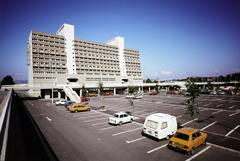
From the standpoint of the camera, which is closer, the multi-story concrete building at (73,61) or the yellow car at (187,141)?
the yellow car at (187,141)

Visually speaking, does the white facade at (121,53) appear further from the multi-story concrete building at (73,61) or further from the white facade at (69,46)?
the white facade at (69,46)

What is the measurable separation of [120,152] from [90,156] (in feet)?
7.18

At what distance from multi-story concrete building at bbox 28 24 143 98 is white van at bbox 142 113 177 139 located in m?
50.3

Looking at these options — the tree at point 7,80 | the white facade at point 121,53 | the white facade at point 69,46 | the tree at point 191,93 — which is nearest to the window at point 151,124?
the tree at point 191,93

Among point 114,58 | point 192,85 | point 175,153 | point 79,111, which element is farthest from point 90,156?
point 114,58

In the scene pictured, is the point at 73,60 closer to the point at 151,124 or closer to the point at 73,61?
the point at 73,61

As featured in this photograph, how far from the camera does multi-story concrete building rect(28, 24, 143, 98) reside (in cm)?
7400

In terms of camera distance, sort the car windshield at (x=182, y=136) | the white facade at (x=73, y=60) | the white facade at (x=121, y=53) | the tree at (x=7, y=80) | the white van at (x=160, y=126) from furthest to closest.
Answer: the tree at (x=7, y=80), the white facade at (x=121, y=53), the white facade at (x=73, y=60), the white van at (x=160, y=126), the car windshield at (x=182, y=136)

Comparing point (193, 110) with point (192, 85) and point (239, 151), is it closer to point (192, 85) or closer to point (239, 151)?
point (192, 85)

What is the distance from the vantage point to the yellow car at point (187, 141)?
444 inches

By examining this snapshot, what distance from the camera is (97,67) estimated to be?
9544 cm

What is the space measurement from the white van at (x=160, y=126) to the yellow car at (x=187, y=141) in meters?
1.64

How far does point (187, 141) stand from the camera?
11.4 m

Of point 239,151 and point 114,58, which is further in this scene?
point 114,58
